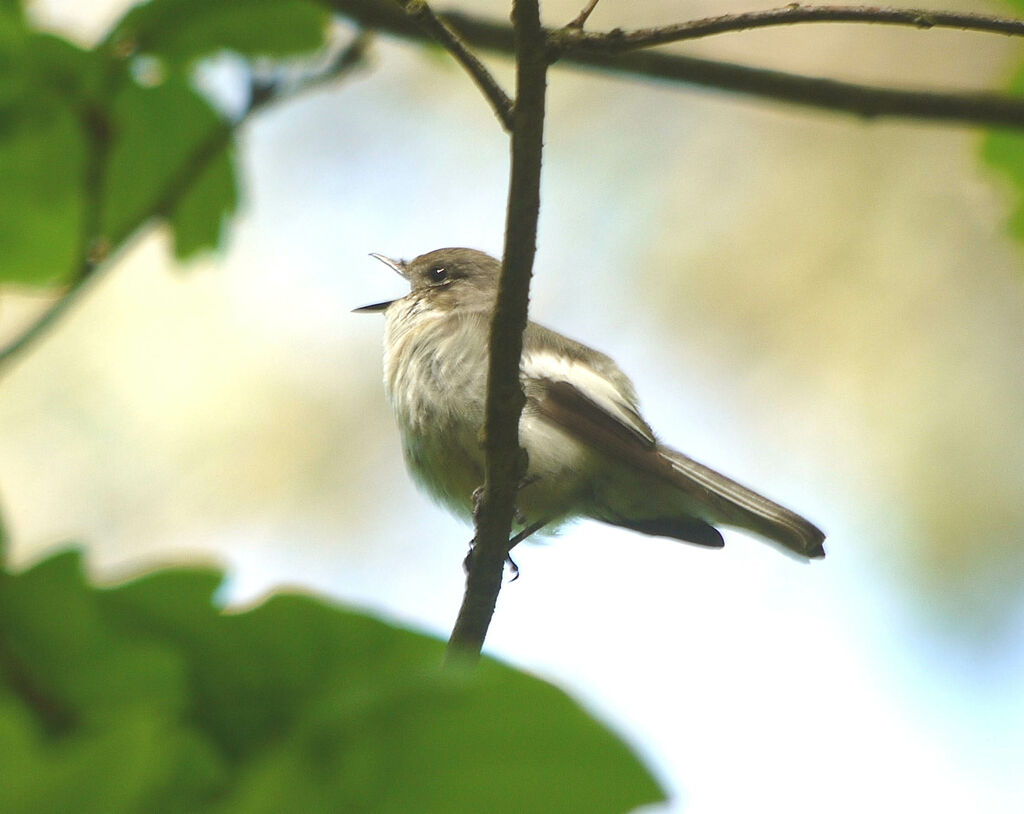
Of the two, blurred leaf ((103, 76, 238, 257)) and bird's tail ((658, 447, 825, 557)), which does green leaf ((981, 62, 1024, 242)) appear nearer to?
bird's tail ((658, 447, 825, 557))

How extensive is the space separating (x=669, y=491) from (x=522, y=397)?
1610 mm

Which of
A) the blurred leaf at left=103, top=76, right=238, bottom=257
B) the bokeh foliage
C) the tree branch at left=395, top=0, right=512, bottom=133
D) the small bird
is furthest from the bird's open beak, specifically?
the bokeh foliage

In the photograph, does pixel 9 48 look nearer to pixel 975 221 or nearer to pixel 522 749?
pixel 522 749

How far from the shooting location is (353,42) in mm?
3533

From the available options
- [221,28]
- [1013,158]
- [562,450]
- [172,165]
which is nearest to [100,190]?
[172,165]

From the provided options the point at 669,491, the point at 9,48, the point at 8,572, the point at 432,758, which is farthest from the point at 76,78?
the point at 669,491

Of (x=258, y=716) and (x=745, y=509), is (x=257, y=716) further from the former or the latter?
(x=745, y=509)

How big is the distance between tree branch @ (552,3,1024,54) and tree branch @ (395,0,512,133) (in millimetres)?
158

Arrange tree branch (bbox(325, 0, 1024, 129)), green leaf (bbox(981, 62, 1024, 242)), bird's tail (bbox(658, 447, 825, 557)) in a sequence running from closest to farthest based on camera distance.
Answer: green leaf (bbox(981, 62, 1024, 242)) < tree branch (bbox(325, 0, 1024, 129)) < bird's tail (bbox(658, 447, 825, 557))

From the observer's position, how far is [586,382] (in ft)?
14.3

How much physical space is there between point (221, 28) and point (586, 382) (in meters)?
2.16

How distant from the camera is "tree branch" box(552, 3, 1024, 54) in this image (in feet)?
6.91

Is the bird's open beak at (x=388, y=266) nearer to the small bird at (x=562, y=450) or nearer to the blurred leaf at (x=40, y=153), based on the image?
the small bird at (x=562, y=450)

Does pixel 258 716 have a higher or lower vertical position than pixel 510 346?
lower
